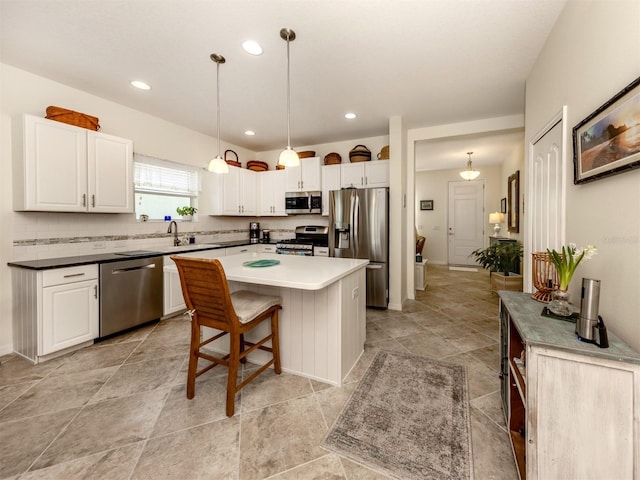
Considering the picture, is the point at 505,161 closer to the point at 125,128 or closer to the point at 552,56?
the point at 552,56

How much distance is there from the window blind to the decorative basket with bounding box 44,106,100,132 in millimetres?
631

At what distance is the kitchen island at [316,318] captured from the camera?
6.32 ft

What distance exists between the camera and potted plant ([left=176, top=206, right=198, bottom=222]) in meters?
3.93

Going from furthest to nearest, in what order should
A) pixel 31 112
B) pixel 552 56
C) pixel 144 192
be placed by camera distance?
pixel 144 192
pixel 31 112
pixel 552 56

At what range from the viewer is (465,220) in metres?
7.18

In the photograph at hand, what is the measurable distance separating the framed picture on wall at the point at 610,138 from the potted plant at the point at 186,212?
430cm

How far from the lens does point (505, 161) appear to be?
20.2ft

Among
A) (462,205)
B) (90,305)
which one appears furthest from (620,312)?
(462,205)

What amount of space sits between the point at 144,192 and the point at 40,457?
3.02 metres

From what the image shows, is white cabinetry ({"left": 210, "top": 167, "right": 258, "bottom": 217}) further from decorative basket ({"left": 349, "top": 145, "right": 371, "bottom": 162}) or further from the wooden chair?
the wooden chair

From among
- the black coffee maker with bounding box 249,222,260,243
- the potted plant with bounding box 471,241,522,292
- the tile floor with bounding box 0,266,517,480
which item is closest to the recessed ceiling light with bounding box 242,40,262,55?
the tile floor with bounding box 0,266,517,480

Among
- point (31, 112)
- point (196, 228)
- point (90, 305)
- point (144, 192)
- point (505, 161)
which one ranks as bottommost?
point (90, 305)

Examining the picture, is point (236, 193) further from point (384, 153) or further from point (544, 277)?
point (544, 277)

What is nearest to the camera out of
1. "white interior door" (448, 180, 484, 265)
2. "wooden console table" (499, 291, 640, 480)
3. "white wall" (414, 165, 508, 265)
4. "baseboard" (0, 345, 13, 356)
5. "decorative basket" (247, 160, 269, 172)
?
"wooden console table" (499, 291, 640, 480)
